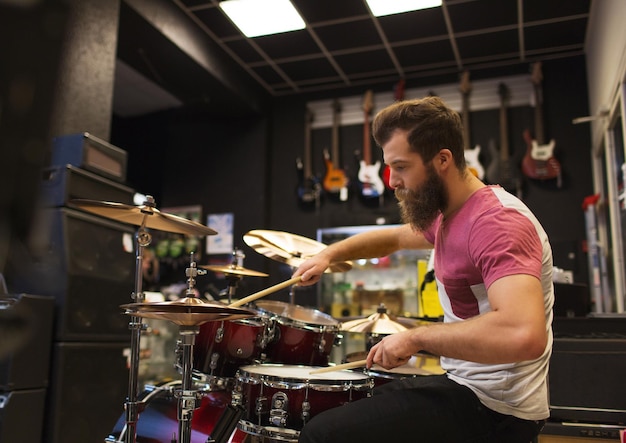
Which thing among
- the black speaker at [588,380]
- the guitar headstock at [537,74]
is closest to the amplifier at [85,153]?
the black speaker at [588,380]

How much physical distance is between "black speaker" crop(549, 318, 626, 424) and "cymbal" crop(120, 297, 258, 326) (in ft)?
4.57

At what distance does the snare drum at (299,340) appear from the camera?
7.80 ft

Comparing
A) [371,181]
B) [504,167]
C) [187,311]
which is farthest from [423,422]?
[371,181]

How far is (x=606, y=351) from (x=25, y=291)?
117 inches

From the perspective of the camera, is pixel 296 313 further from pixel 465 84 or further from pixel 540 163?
pixel 465 84

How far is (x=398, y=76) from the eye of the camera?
6078 mm

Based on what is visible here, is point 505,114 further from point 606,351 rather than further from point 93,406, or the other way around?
point 93,406

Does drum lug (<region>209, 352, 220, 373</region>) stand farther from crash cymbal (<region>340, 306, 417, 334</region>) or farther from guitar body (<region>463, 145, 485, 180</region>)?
guitar body (<region>463, 145, 485, 180</region>)

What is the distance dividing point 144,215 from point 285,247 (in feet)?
2.20

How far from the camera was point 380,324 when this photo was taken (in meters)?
2.46

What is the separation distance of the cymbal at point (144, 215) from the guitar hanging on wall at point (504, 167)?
3727 mm

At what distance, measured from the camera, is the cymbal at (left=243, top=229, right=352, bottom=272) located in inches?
99.4

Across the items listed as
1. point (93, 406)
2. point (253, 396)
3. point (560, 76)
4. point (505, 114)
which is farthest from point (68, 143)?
point (560, 76)

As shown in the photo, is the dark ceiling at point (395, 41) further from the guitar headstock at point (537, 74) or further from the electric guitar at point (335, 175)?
the electric guitar at point (335, 175)
